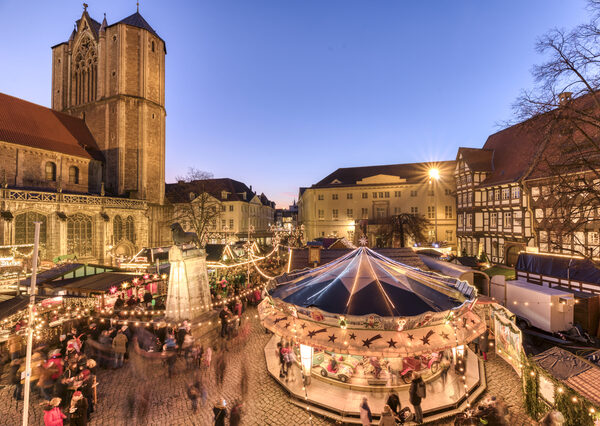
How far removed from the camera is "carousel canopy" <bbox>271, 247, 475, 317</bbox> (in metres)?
7.81

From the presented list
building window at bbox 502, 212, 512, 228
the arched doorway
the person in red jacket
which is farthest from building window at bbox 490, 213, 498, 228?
the person in red jacket

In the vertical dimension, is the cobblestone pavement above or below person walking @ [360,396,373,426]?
below

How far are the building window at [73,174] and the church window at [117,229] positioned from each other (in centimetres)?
651

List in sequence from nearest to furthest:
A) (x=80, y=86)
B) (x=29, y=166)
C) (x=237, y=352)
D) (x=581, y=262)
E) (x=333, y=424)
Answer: (x=333, y=424) < (x=237, y=352) < (x=581, y=262) < (x=29, y=166) < (x=80, y=86)

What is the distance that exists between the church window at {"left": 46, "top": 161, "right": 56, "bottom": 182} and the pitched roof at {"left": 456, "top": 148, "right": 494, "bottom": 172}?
4306 cm

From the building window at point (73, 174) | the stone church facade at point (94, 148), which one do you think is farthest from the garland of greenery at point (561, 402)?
the building window at point (73, 174)

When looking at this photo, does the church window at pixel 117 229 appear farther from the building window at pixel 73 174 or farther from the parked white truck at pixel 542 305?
the parked white truck at pixel 542 305

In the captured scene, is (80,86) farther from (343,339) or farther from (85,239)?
(343,339)

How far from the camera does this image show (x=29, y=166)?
25.2 metres

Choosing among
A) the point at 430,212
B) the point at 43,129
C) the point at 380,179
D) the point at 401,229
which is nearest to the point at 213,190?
the point at 43,129

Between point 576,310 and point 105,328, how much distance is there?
855 inches

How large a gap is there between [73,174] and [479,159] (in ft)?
144

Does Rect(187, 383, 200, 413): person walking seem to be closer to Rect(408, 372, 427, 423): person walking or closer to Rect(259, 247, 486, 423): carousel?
Rect(259, 247, 486, 423): carousel

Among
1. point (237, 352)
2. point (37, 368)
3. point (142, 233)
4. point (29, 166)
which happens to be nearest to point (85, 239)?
point (142, 233)
